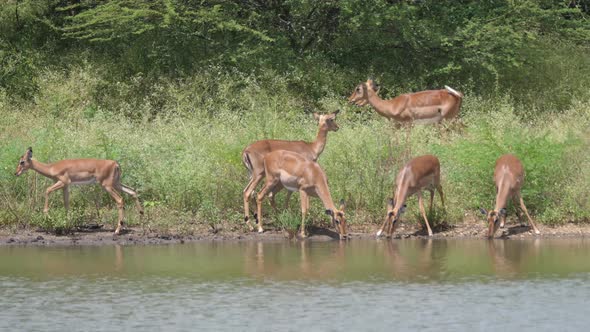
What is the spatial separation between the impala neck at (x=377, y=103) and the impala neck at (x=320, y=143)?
18.2ft

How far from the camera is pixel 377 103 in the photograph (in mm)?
22453

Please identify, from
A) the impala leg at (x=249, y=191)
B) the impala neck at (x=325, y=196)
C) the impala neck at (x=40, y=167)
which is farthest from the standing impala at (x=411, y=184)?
the impala neck at (x=40, y=167)

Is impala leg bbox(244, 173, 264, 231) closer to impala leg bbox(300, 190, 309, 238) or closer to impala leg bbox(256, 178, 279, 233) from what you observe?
impala leg bbox(256, 178, 279, 233)

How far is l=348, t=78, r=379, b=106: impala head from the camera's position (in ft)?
74.0

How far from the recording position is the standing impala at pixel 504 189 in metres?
15.3

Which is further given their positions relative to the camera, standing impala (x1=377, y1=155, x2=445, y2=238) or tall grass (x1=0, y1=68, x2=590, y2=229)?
tall grass (x1=0, y1=68, x2=590, y2=229)

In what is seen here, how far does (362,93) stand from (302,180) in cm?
749

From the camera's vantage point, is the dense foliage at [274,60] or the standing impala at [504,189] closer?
the standing impala at [504,189]

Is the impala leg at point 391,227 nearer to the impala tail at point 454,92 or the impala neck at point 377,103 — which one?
the impala tail at point 454,92

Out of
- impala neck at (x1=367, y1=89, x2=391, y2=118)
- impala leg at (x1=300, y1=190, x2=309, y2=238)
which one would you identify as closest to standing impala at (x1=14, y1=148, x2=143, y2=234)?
impala leg at (x1=300, y1=190, x2=309, y2=238)

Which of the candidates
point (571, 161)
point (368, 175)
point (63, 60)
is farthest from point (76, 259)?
point (63, 60)

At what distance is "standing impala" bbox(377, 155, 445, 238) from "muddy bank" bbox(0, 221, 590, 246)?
0.42m

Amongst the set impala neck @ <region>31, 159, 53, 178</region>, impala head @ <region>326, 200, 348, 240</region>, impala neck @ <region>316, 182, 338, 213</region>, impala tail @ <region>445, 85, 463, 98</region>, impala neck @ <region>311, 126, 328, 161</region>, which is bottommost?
impala head @ <region>326, 200, 348, 240</region>

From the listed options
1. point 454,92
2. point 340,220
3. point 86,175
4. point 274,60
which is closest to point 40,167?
point 86,175
